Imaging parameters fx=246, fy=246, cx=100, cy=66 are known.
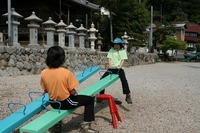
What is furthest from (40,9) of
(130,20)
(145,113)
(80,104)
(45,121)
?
(45,121)

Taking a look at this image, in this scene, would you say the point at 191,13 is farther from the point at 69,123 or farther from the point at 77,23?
the point at 69,123

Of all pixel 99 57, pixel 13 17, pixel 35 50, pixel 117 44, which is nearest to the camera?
pixel 117 44

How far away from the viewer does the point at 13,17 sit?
9453mm

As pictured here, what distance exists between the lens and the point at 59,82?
10.5 ft

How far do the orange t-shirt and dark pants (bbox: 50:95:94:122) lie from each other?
0.26ft

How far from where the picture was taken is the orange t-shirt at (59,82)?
320cm

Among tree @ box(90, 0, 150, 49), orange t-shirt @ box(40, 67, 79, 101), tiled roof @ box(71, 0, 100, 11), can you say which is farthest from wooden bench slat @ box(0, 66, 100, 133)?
tree @ box(90, 0, 150, 49)

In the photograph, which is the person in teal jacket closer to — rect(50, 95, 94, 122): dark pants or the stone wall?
rect(50, 95, 94, 122): dark pants

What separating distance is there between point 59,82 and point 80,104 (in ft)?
1.47

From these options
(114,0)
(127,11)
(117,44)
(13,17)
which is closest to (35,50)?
(13,17)

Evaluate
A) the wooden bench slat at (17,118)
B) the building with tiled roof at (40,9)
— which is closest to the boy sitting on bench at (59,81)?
the wooden bench slat at (17,118)

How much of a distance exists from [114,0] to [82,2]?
3828mm

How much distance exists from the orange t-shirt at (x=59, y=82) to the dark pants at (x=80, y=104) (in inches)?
3.1

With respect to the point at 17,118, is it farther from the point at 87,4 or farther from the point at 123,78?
the point at 87,4
